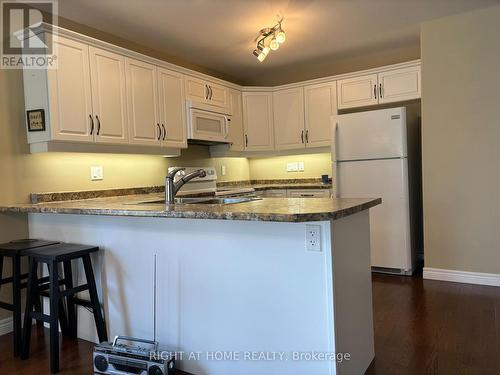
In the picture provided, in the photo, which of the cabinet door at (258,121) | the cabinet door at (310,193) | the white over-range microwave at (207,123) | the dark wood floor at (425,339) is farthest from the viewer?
the cabinet door at (258,121)

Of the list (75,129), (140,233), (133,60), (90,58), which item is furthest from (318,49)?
(140,233)

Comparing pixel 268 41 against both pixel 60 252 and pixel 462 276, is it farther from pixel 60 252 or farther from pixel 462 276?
pixel 462 276

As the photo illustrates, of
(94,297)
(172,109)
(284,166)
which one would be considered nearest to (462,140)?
(284,166)

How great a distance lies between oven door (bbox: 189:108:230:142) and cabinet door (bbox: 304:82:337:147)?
1.00m

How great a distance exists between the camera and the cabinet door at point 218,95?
4012 mm

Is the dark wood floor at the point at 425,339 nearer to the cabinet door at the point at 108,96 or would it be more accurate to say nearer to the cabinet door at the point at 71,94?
the cabinet door at the point at 71,94

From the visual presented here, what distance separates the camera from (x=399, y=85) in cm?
384

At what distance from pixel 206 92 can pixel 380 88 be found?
1877 millimetres

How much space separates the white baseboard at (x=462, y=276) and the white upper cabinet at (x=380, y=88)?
1749mm

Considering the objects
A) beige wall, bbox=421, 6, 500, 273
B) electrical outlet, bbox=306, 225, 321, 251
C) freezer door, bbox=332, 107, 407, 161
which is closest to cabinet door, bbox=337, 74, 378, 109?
freezer door, bbox=332, 107, 407, 161

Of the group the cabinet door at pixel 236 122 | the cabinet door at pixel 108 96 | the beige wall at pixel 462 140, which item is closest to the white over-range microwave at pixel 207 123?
the cabinet door at pixel 236 122

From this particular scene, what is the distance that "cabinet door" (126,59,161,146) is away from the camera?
10.2 ft

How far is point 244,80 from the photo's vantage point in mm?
5145

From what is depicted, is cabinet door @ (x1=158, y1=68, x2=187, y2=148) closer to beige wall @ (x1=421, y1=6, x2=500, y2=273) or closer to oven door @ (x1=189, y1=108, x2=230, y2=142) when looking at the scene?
oven door @ (x1=189, y1=108, x2=230, y2=142)
